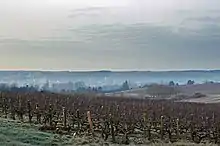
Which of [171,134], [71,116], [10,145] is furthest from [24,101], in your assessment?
[10,145]

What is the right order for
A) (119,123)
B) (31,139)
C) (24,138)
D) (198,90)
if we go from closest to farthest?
(24,138)
(31,139)
(119,123)
(198,90)

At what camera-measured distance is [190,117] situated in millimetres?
36969

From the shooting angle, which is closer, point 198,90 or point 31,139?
point 31,139

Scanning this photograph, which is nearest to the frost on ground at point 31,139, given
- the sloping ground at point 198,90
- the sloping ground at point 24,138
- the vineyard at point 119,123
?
the sloping ground at point 24,138

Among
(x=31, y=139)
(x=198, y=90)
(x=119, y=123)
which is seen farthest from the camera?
(x=198, y=90)

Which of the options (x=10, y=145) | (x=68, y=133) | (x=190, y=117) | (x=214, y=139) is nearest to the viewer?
(x=10, y=145)

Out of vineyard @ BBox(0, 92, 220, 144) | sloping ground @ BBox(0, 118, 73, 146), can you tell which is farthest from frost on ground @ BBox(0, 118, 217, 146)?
vineyard @ BBox(0, 92, 220, 144)

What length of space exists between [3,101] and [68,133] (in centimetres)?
1170

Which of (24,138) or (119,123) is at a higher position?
(24,138)

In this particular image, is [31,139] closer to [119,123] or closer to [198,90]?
[119,123]

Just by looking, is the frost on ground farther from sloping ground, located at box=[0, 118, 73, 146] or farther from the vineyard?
the vineyard

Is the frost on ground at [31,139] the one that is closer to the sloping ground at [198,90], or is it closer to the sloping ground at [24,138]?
the sloping ground at [24,138]

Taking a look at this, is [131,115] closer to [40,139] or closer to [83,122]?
[83,122]

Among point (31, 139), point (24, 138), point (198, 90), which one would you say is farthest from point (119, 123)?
point (198, 90)
